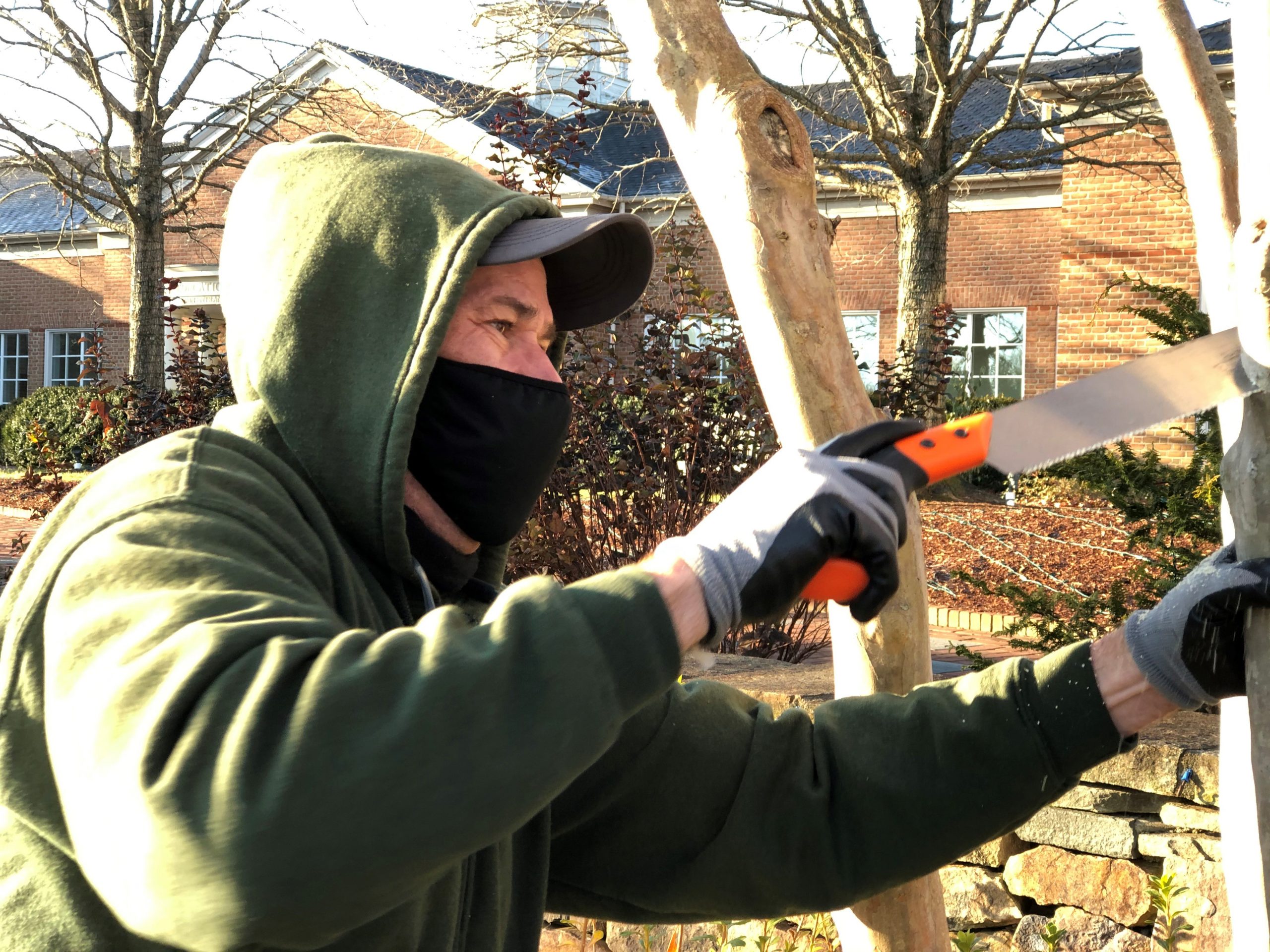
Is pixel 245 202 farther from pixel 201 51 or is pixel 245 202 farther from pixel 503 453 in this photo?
pixel 201 51

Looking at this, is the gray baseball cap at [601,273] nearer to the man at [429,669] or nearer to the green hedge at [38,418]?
the man at [429,669]

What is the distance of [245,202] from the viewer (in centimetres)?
204

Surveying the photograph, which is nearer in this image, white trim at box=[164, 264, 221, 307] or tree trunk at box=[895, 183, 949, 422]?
tree trunk at box=[895, 183, 949, 422]

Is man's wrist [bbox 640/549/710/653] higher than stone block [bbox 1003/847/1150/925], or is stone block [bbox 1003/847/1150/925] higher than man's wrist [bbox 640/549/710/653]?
man's wrist [bbox 640/549/710/653]

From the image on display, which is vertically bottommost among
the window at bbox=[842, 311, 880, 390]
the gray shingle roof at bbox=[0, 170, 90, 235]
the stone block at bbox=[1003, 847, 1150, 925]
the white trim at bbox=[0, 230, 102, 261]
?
the stone block at bbox=[1003, 847, 1150, 925]

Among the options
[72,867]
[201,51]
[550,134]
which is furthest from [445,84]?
[72,867]

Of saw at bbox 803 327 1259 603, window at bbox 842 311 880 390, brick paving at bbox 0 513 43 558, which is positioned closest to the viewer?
saw at bbox 803 327 1259 603

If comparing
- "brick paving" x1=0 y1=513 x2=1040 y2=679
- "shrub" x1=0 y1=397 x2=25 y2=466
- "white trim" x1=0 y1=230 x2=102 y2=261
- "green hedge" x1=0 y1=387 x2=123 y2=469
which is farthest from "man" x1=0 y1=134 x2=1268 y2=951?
"white trim" x1=0 y1=230 x2=102 y2=261

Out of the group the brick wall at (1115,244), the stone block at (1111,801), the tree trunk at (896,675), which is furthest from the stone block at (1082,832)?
the brick wall at (1115,244)

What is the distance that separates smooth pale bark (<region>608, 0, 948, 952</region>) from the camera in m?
2.73

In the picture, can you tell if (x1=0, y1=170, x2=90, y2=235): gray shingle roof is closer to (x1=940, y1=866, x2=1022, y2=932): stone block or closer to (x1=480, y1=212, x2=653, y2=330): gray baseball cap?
(x1=940, y1=866, x2=1022, y2=932): stone block

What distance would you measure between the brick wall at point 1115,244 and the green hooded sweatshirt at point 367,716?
50.3 feet

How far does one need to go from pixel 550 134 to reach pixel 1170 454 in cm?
1100

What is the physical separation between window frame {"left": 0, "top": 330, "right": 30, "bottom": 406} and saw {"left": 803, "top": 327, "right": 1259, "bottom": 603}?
30292 millimetres
